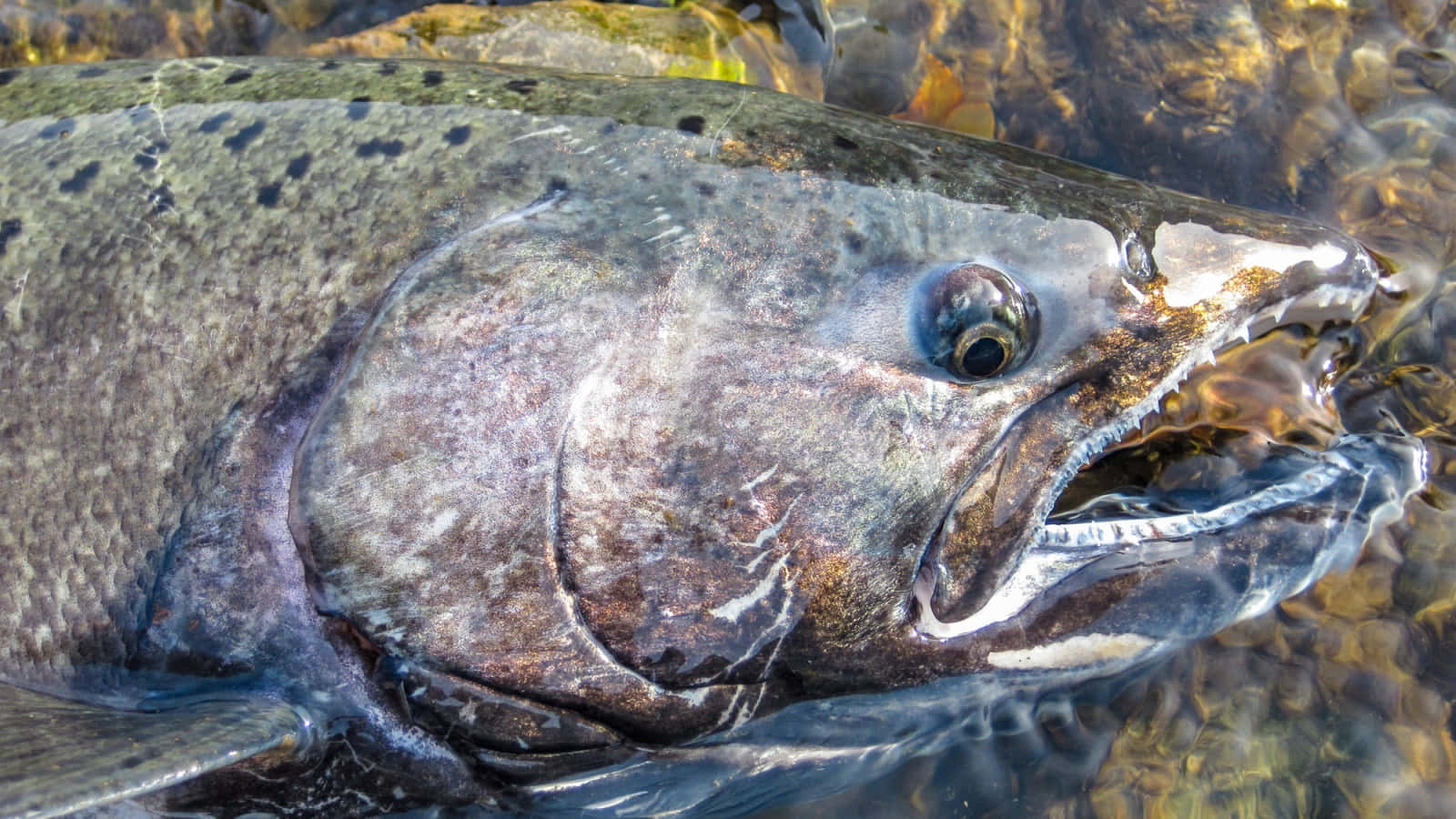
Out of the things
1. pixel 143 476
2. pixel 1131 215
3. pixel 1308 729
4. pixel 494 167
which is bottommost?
pixel 1308 729

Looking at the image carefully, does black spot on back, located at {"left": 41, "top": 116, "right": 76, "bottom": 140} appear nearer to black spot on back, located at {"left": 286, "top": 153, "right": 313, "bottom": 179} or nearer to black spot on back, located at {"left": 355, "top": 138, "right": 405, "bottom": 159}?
black spot on back, located at {"left": 286, "top": 153, "right": 313, "bottom": 179}

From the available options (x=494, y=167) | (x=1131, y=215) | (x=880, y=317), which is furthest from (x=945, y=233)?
(x=494, y=167)

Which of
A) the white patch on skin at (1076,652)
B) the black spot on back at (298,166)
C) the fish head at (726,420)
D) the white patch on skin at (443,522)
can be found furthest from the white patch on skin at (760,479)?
the black spot on back at (298,166)

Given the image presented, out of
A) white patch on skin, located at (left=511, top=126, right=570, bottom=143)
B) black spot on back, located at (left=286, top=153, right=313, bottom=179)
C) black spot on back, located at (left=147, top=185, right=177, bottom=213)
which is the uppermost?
black spot on back, located at (left=147, top=185, right=177, bottom=213)

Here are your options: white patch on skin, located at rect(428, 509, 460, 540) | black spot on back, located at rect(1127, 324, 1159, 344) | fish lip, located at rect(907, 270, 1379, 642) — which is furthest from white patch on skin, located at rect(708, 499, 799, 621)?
black spot on back, located at rect(1127, 324, 1159, 344)

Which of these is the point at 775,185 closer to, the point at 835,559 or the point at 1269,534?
the point at 835,559

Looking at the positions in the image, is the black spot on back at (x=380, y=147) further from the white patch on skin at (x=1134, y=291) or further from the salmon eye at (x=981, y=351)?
the white patch on skin at (x=1134, y=291)
